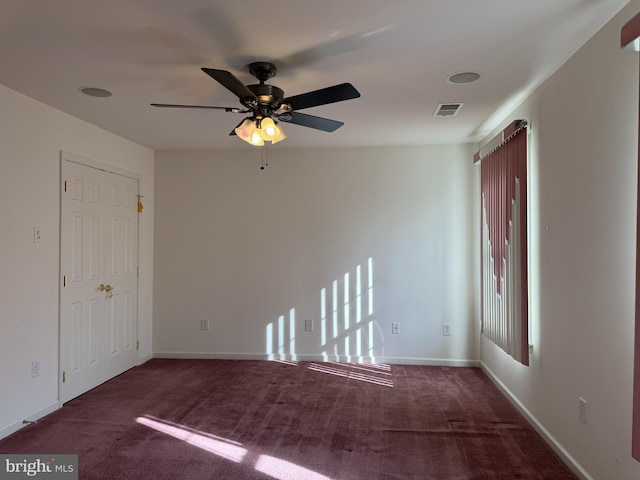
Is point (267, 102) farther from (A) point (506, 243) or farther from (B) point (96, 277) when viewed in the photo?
(B) point (96, 277)

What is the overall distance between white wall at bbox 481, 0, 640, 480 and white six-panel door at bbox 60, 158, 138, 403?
3.75 meters

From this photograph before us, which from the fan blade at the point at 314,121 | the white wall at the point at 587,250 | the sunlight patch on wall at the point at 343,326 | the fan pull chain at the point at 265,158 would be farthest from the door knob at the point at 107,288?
the white wall at the point at 587,250

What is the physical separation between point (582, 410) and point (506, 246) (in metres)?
1.40

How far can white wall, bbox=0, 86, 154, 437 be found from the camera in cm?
289

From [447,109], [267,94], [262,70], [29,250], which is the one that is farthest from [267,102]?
[29,250]

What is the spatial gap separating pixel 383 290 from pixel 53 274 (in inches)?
126

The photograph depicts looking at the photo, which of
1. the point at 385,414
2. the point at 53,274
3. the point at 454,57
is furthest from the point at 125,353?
the point at 454,57

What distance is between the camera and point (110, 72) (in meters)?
2.61

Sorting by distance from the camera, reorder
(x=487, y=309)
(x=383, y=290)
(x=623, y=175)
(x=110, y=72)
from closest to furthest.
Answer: (x=623, y=175) < (x=110, y=72) < (x=487, y=309) < (x=383, y=290)

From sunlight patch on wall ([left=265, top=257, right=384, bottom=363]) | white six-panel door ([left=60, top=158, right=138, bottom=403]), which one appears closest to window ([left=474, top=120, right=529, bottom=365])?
sunlight patch on wall ([left=265, top=257, right=384, bottom=363])

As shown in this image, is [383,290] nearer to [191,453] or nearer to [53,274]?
[191,453]

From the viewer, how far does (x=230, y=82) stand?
6.78 ft

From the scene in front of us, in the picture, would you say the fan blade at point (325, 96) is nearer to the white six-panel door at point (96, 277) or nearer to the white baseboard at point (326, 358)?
the white six-panel door at point (96, 277)
